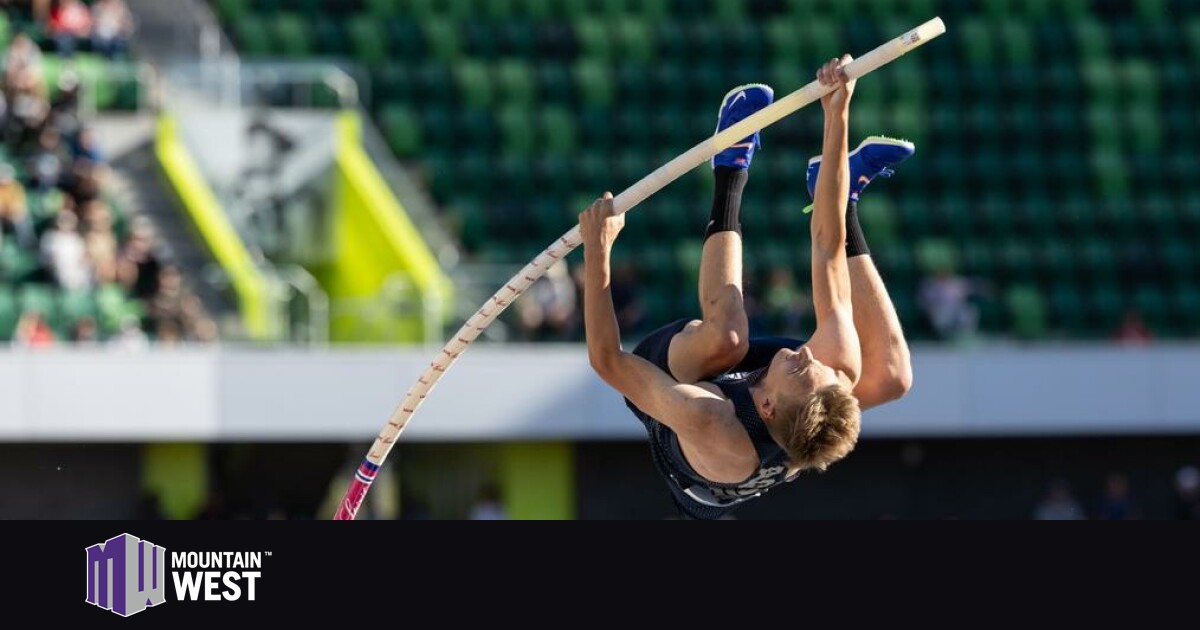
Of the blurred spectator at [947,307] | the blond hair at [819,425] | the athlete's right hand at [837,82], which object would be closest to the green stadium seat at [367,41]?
the blurred spectator at [947,307]

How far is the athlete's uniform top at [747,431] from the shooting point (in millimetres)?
7027

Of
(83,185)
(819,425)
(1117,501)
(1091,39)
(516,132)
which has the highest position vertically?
(1091,39)

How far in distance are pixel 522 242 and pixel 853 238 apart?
411 inches

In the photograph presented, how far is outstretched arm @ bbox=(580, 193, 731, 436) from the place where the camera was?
6.92 metres

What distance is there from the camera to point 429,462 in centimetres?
1622

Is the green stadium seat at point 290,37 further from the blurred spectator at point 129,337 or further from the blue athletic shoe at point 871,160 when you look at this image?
the blue athletic shoe at point 871,160

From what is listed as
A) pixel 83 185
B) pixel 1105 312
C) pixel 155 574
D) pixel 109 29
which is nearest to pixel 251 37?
pixel 109 29

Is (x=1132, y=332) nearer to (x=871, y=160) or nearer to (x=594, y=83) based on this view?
(x=594, y=83)

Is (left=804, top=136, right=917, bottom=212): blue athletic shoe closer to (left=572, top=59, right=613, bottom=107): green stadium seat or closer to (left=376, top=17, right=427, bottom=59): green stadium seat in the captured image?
(left=572, top=59, right=613, bottom=107): green stadium seat

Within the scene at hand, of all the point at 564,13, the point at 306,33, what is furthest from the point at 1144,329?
the point at 306,33

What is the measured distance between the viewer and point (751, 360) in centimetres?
742

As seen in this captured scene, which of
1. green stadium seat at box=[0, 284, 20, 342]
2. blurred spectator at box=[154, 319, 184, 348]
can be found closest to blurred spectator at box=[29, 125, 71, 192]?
green stadium seat at box=[0, 284, 20, 342]

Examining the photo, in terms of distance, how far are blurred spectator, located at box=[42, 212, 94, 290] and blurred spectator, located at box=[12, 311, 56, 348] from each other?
0.33 meters

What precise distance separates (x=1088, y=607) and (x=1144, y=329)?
12.1 m
